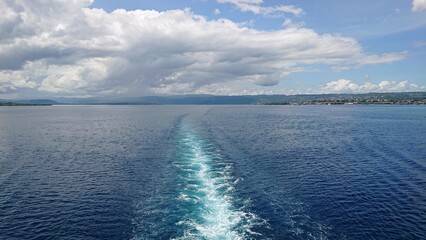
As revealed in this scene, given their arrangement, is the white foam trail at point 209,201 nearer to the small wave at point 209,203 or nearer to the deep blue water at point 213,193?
the small wave at point 209,203

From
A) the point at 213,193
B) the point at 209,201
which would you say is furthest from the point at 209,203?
the point at 213,193

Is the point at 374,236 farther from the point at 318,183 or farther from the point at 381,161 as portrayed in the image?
the point at 381,161

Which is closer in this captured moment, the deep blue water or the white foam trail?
the white foam trail

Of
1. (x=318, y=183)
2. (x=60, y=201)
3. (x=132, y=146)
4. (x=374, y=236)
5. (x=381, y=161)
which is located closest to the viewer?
(x=374, y=236)

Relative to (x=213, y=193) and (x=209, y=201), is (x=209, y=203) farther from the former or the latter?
(x=213, y=193)

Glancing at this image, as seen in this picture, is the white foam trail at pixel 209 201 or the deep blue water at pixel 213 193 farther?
the deep blue water at pixel 213 193

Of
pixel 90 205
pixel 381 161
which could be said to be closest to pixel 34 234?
pixel 90 205

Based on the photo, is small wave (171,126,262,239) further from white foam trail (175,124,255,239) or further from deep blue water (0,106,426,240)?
deep blue water (0,106,426,240)

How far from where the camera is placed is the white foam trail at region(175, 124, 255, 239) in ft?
120

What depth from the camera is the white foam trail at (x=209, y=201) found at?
36688 mm

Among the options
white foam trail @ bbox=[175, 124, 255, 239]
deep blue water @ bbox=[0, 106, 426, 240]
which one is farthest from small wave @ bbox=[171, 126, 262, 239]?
deep blue water @ bbox=[0, 106, 426, 240]

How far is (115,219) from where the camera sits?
40.0 m

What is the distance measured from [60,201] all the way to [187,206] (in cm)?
1819

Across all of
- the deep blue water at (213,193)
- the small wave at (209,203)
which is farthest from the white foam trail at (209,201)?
the deep blue water at (213,193)
